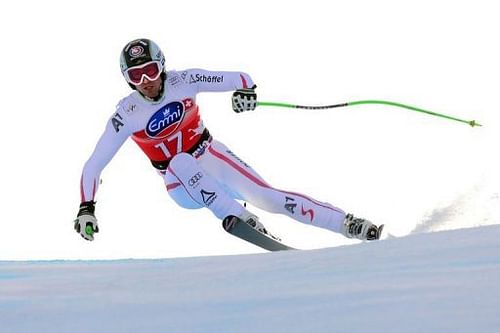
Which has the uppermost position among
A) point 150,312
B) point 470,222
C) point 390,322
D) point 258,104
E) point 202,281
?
point 258,104

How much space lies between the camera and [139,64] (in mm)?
4965

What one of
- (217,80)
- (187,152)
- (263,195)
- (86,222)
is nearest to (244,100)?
(217,80)

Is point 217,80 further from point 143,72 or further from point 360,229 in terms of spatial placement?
point 360,229

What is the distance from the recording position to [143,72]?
499 centimetres

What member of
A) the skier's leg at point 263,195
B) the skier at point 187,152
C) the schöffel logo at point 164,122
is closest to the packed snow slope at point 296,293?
the skier at point 187,152

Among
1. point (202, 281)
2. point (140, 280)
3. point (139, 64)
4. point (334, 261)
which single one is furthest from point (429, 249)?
point (139, 64)

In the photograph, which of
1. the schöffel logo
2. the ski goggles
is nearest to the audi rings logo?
the schöffel logo

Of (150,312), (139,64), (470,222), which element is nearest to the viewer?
(150,312)

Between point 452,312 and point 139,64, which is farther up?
point 139,64

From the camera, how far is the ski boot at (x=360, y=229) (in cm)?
480

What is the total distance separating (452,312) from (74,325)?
2.31 ft

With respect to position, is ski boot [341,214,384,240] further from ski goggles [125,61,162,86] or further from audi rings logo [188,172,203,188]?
ski goggles [125,61,162,86]

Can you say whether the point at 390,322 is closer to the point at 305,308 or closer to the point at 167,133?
the point at 305,308

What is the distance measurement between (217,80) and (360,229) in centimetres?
116
